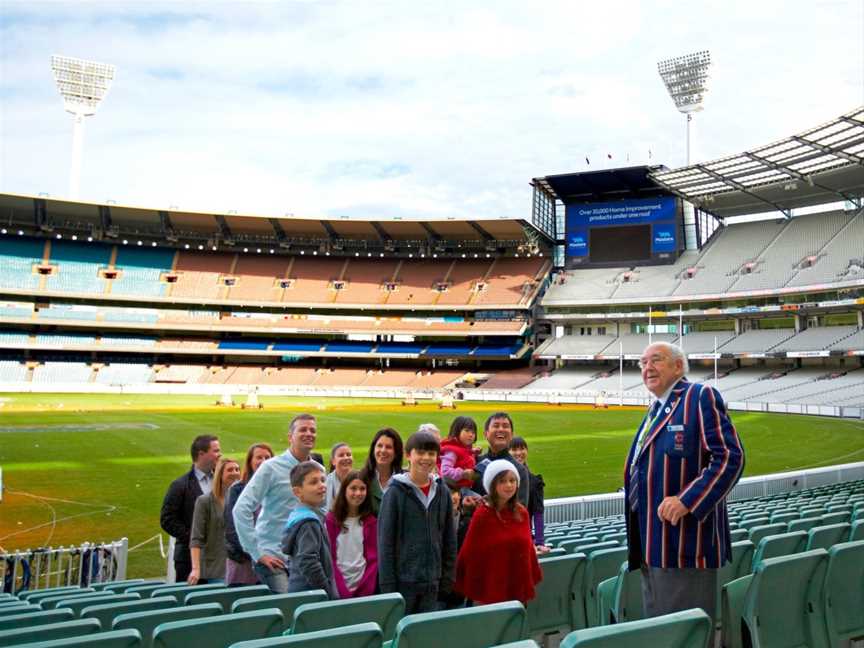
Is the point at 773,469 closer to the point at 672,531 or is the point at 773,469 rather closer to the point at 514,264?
the point at 672,531

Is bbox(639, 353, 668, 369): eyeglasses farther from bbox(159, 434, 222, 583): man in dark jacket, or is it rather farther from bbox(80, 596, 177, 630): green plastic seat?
bbox(159, 434, 222, 583): man in dark jacket

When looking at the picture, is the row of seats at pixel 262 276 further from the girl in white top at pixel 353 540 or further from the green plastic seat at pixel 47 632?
the green plastic seat at pixel 47 632

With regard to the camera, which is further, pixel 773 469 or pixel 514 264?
pixel 514 264

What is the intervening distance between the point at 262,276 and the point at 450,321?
800 inches

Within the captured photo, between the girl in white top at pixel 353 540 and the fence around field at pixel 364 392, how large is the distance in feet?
142

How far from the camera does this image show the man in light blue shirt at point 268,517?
5039mm

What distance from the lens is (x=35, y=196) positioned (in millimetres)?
61062

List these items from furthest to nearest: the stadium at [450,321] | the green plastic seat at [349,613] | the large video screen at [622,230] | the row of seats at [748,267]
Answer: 1. the large video screen at [622,230]
2. the row of seats at [748,267]
3. the stadium at [450,321]
4. the green plastic seat at [349,613]

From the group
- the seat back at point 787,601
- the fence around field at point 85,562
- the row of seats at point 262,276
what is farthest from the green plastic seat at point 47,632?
the row of seats at point 262,276

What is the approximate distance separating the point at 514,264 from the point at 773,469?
56.0 m

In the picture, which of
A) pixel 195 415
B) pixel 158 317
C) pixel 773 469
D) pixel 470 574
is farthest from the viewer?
pixel 158 317

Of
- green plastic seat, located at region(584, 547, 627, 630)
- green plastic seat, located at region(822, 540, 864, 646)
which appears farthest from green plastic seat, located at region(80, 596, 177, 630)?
green plastic seat, located at region(822, 540, 864, 646)

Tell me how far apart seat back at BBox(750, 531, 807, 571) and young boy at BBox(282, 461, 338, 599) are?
9.85 ft

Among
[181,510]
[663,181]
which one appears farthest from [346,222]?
[181,510]
